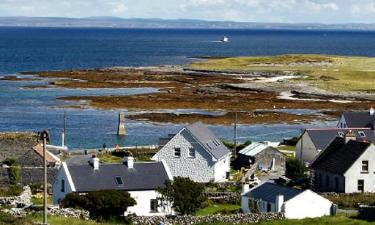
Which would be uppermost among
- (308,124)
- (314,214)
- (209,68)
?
(209,68)

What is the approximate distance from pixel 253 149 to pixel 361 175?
12070 mm

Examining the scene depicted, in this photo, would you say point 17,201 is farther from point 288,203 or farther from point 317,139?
point 317,139

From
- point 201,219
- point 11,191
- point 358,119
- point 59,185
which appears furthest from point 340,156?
point 11,191

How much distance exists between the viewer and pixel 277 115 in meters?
98.6

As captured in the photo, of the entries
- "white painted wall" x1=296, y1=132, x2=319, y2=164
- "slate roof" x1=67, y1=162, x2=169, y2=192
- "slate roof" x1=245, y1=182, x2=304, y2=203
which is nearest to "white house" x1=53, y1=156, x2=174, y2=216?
"slate roof" x1=67, y1=162, x2=169, y2=192

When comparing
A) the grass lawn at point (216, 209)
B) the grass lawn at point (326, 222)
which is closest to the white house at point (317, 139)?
the grass lawn at point (216, 209)

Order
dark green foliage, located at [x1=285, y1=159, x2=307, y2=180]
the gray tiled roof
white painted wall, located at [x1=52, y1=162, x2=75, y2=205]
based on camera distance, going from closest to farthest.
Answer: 1. white painted wall, located at [x1=52, y1=162, x2=75, y2=205]
2. dark green foliage, located at [x1=285, y1=159, x2=307, y2=180]
3. the gray tiled roof

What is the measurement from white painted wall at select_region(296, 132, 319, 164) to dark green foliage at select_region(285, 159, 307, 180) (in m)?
5.57

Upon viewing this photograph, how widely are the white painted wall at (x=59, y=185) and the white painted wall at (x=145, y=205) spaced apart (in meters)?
2.97

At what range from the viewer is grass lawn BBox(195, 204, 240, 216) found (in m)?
43.2

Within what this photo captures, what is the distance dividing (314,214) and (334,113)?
60.9 metres

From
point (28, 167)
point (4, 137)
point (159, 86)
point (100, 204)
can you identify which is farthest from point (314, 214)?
point (159, 86)

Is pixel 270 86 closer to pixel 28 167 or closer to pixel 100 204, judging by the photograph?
pixel 28 167

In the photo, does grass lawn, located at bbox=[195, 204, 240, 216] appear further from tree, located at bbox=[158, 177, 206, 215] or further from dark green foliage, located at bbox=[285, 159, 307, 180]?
dark green foliage, located at bbox=[285, 159, 307, 180]
